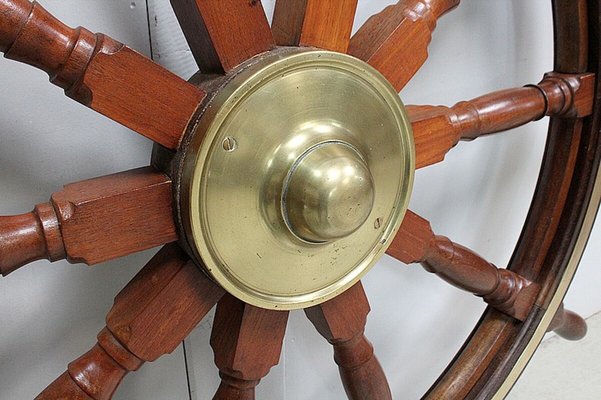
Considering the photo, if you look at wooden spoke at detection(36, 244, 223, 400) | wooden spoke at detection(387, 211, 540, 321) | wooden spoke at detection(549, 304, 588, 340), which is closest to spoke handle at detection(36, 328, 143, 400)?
wooden spoke at detection(36, 244, 223, 400)

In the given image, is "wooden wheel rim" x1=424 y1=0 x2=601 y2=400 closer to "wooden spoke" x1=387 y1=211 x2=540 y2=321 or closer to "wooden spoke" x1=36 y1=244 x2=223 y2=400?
"wooden spoke" x1=387 y1=211 x2=540 y2=321

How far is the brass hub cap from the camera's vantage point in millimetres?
455

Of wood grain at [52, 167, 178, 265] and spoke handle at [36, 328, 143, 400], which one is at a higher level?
wood grain at [52, 167, 178, 265]

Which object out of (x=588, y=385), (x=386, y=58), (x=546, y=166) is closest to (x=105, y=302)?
(x=386, y=58)

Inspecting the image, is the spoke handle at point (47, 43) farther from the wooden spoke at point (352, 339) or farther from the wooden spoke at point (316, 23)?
the wooden spoke at point (352, 339)

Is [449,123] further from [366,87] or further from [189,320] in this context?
[189,320]

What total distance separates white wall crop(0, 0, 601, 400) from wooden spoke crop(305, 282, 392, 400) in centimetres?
17

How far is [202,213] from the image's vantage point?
46cm

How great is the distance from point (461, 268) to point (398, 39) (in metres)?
0.25

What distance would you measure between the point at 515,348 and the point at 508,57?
364 mm

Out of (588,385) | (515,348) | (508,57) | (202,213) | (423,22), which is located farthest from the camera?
(588,385)

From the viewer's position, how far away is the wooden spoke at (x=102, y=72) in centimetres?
41

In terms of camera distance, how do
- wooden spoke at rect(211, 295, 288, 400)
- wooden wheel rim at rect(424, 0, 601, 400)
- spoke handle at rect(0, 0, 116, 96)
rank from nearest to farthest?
1. spoke handle at rect(0, 0, 116, 96)
2. wooden spoke at rect(211, 295, 288, 400)
3. wooden wheel rim at rect(424, 0, 601, 400)

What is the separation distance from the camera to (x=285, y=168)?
0.48 meters
